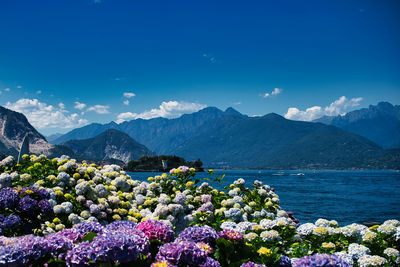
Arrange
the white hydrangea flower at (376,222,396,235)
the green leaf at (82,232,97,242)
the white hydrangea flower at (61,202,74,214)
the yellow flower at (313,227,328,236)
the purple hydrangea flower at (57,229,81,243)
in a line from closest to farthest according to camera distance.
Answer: the green leaf at (82,232,97,242), the purple hydrangea flower at (57,229,81,243), the yellow flower at (313,227,328,236), the white hydrangea flower at (376,222,396,235), the white hydrangea flower at (61,202,74,214)

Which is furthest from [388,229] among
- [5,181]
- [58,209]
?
[5,181]

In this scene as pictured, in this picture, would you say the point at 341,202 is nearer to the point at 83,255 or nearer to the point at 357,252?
the point at 357,252

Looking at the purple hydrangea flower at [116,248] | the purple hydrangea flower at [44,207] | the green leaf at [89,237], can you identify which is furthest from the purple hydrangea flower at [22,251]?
the purple hydrangea flower at [44,207]

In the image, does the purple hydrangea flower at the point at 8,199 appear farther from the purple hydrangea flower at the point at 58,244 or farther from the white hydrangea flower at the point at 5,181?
the purple hydrangea flower at the point at 58,244

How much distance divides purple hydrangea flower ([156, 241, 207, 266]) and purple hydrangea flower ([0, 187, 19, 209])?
11.5ft

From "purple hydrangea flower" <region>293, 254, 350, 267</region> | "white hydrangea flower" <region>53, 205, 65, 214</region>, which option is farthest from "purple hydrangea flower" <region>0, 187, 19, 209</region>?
"purple hydrangea flower" <region>293, 254, 350, 267</region>

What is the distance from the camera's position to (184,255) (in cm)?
263

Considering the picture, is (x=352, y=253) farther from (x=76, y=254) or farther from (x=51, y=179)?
(x=51, y=179)

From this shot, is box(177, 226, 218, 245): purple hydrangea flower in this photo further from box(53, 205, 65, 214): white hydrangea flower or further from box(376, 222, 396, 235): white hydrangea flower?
box(53, 205, 65, 214): white hydrangea flower

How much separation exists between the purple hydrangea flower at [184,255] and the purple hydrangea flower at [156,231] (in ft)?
1.41

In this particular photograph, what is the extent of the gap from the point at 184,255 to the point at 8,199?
3.74 meters

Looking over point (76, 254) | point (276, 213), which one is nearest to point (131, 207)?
point (276, 213)

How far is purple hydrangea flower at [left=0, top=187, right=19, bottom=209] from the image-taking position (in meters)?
4.80

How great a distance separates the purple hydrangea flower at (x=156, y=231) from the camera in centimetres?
310
